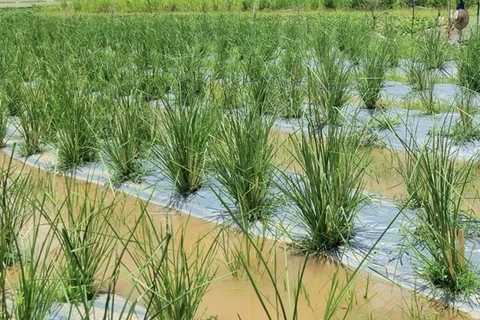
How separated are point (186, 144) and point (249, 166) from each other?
0.49 m

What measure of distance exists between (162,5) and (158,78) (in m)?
17.0


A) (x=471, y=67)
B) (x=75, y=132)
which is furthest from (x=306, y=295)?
(x=471, y=67)

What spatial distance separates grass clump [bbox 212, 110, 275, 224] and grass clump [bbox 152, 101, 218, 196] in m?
0.20

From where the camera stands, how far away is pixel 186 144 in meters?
3.07

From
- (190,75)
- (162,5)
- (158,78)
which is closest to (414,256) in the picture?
(190,75)

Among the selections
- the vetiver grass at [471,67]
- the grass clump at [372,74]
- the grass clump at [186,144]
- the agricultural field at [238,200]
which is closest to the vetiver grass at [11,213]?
the agricultural field at [238,200]

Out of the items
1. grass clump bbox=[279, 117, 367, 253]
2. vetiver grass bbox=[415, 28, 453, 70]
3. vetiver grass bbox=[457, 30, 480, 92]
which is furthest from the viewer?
vetiver grass bbox=[415, 28, 453, 70]

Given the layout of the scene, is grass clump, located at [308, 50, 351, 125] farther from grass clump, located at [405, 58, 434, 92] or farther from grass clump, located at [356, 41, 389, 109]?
grass clump, located at [405, 58, 434, 92]

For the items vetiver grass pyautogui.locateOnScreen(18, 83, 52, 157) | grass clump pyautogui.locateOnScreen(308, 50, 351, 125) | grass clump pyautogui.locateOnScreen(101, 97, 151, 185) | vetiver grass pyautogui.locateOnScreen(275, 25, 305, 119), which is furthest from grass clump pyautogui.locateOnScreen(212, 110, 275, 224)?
vetiver grass pyautogui.locateOnScreen(18, 83, 52, 157)

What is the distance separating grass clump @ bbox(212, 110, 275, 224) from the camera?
272 centimetres

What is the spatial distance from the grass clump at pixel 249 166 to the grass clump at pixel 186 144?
0.20m

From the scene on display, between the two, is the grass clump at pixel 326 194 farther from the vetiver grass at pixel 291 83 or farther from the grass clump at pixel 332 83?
the grass clump at pixel 332 83

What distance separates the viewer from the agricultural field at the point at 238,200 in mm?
1869

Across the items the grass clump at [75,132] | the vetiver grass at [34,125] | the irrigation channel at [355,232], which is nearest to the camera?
the irrigation channel at [355,232]
